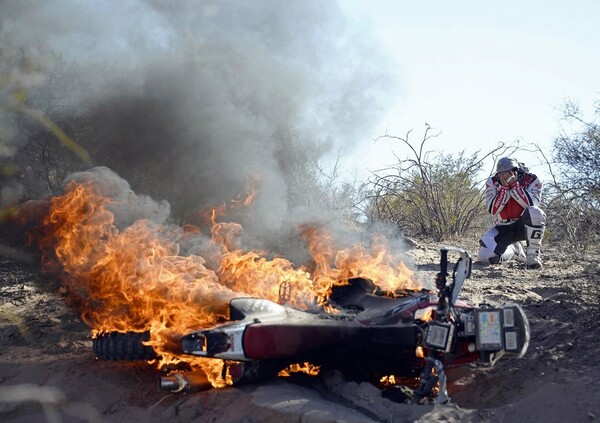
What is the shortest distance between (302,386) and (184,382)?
1.04m

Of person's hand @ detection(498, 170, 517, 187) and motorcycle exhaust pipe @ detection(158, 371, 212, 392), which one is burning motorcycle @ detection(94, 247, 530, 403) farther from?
person's hand @ detection(498, 170, 517, 187)

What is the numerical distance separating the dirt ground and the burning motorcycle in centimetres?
22

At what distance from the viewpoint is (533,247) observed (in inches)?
416

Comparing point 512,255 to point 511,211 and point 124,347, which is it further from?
point 124,347

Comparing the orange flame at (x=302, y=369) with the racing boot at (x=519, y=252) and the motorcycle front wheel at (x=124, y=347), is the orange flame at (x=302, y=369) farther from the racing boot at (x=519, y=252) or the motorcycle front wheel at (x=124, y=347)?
the racing boot at (x=519, y=252)

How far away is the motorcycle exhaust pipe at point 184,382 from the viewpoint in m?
5.38

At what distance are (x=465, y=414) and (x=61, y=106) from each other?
782 centimetres

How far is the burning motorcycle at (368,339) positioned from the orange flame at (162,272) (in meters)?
0.47

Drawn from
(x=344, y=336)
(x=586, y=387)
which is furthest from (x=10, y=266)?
(x=586, y=387)

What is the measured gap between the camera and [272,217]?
967 cm

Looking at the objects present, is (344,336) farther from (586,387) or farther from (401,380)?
(586,387)

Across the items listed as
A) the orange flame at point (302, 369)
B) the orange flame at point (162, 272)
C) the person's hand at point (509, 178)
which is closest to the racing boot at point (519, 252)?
the person's hand at point (509, 178)

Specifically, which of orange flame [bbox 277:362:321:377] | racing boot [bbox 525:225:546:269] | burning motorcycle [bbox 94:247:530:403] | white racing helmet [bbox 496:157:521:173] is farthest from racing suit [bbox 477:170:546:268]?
orange flame [bbox 277:362:321:377]

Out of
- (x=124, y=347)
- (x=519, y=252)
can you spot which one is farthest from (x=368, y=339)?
(x=519, y=252)
